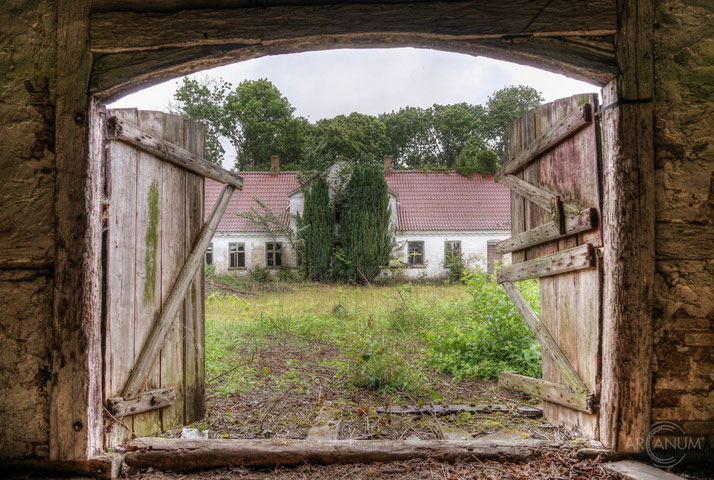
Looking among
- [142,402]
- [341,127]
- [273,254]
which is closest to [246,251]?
[273,254]

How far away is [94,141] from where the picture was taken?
8.41 feet

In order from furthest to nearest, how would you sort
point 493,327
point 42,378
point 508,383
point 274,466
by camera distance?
point 493,327
point 508,383
point 274,466
point 42,378

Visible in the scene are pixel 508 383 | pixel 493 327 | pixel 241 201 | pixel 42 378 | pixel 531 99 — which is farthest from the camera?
pixel 531 99

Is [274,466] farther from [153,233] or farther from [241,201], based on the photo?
[241,201]

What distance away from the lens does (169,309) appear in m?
3.40

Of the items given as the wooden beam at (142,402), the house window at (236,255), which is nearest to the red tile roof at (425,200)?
the house window at (236,255)

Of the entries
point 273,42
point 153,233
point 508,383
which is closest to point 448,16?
point 273,42

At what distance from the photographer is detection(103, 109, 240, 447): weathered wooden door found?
293cm

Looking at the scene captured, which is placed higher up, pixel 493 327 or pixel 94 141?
pixel 94 141

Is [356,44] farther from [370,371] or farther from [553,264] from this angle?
[370,371]

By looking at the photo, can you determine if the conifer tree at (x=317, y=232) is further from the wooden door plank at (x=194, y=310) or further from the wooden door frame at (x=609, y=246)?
the wooden door frame at (x=609, y=246)

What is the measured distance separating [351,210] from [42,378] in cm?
1691

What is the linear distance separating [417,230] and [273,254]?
7411mm

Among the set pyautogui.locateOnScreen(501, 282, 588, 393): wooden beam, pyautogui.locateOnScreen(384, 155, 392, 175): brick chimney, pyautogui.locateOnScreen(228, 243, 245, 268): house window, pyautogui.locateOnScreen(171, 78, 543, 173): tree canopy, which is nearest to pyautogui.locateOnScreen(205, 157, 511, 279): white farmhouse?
pyautogui.locateOnScreen(228, 243, 245, 268): house window
